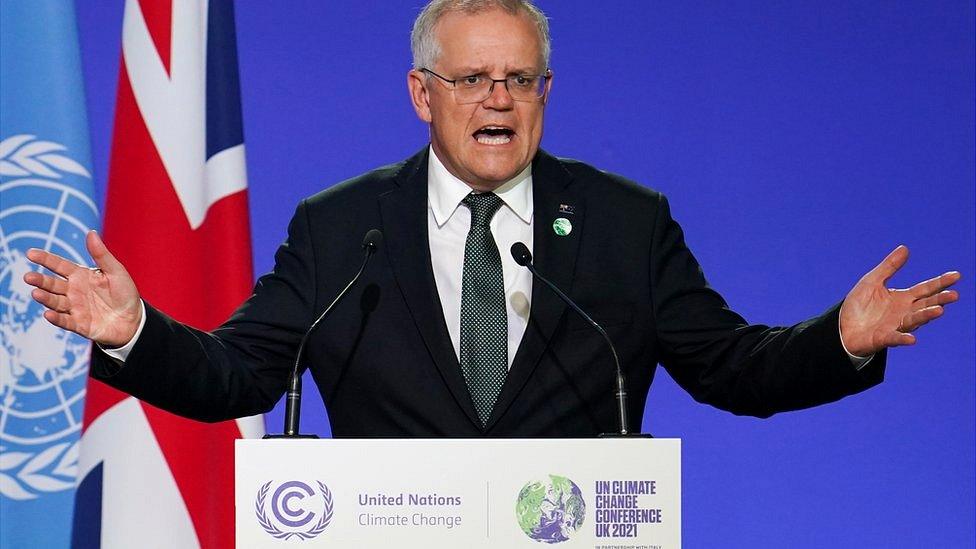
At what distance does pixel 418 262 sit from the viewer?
2.03m

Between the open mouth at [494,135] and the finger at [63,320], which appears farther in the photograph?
the open mouth at [494,135]

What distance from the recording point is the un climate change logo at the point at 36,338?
2.82 metres

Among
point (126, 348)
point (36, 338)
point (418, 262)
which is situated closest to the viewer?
point (126, 348)

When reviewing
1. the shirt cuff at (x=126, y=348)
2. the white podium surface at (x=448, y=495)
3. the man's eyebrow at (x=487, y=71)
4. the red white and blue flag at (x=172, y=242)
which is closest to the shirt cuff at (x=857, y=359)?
the white podium surface at (x=448, y=495)

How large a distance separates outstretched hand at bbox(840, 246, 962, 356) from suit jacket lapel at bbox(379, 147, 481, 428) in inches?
23.7

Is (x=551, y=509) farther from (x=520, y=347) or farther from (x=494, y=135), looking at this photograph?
(x=494, y=135)

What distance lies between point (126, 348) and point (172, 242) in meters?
1.25

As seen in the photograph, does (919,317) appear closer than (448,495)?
No

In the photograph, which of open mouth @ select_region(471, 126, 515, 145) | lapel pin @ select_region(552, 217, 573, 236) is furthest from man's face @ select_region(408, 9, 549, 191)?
lapel pin @ select_region(552, 217, 573, 236)

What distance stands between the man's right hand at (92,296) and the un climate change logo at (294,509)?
0.41m

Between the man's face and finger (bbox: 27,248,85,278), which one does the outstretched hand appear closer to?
the man's face

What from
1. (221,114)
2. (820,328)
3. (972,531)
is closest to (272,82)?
(221,114)

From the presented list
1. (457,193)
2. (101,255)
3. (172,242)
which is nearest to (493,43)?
(457,193)

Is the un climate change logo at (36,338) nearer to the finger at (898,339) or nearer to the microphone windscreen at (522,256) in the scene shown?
the microphone windscreen at (522,256)
